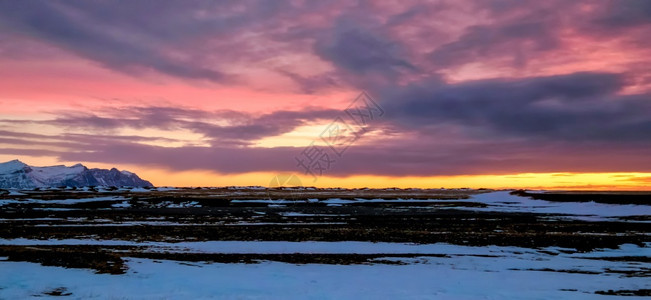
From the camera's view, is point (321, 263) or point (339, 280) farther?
point (321, 263)

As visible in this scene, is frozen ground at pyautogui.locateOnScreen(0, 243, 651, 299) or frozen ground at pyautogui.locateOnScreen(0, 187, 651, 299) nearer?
frozen ground at pyautogui.locateOnScreen(0, 243, 651, 299)

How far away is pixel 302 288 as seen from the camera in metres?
15.7

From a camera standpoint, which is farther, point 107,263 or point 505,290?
point 107,263

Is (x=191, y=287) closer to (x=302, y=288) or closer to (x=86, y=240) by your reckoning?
(x=302, y=288)

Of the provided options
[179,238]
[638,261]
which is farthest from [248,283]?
[638,261]

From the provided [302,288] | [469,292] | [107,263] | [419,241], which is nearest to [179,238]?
[107,263]

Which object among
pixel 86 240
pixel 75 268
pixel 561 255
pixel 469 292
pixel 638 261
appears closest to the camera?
pixel 469 292

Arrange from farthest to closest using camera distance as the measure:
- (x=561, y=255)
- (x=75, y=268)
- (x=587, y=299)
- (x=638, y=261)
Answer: (x=561, y=255), (x=638, y=261), (x=75, y=268), (x=587, y=299)

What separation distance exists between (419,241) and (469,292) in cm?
1337

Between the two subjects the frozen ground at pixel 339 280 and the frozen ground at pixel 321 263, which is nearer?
the frozen ground at pixel 339 280

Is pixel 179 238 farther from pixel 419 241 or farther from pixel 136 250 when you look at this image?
pixel 419 241

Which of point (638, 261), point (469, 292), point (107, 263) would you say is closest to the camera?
point (469, 292)

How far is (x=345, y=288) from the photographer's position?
1570cm

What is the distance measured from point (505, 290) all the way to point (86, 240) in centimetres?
2225
